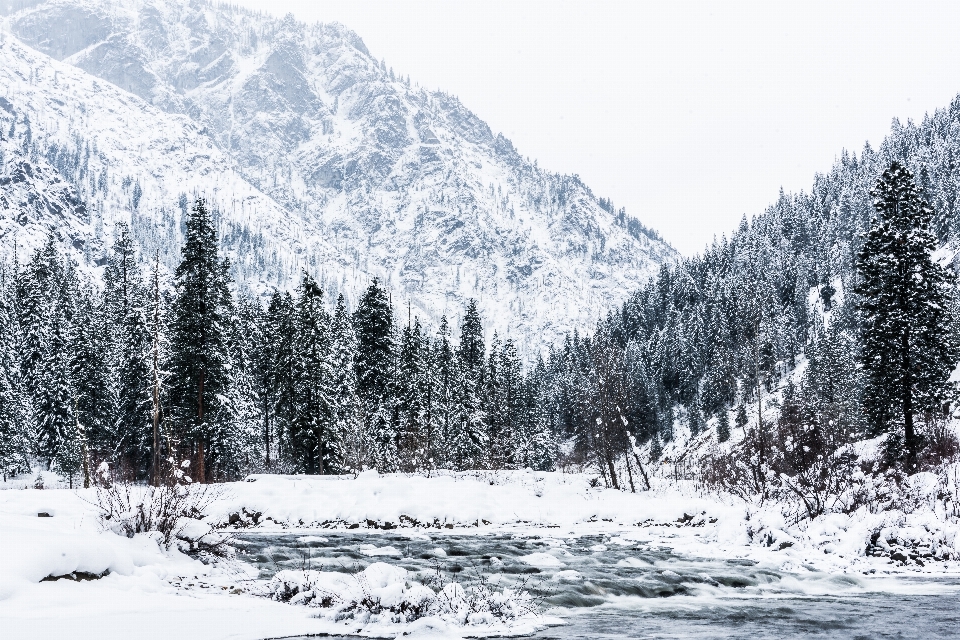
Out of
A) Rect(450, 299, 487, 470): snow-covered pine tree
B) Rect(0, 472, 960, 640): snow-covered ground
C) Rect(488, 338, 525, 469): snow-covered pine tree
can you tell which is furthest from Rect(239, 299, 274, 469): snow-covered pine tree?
Rect(0, 472, 960, 640): snow-covered ground

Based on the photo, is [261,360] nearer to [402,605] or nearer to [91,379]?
[91,379]

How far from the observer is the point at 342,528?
23.5m

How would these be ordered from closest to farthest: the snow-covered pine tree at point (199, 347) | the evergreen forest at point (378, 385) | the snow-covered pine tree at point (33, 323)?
the evergreen forest at point (378, 385), the snow-covered pine tree at point (199, 347), the snow-covered pine tree at point (33, 323)

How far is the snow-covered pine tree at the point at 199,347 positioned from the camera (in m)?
37.5

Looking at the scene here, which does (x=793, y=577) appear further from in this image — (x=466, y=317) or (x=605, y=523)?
(x=466, y=317)

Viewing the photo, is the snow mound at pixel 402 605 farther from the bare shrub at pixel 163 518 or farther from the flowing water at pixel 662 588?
the bare shrub at pixel 163 518

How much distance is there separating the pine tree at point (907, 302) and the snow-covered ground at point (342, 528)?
976cm

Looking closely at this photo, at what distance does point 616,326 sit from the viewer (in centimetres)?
16362

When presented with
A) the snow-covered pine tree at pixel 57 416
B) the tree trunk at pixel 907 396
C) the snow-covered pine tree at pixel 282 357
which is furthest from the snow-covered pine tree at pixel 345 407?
the tree trunk at pixel 907 396

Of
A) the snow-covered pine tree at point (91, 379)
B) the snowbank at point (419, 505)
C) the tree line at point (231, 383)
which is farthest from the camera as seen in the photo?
the snow-covered pine tree at point (91, 379)

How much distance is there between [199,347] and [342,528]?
18.2 metres

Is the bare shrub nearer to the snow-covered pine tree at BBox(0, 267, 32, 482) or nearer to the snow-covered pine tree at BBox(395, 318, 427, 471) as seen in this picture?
the snow-covered pine tree at BBox(395, 318, 427, 471)

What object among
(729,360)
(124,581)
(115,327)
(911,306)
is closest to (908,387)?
(911,306)

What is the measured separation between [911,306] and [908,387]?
3.38m
